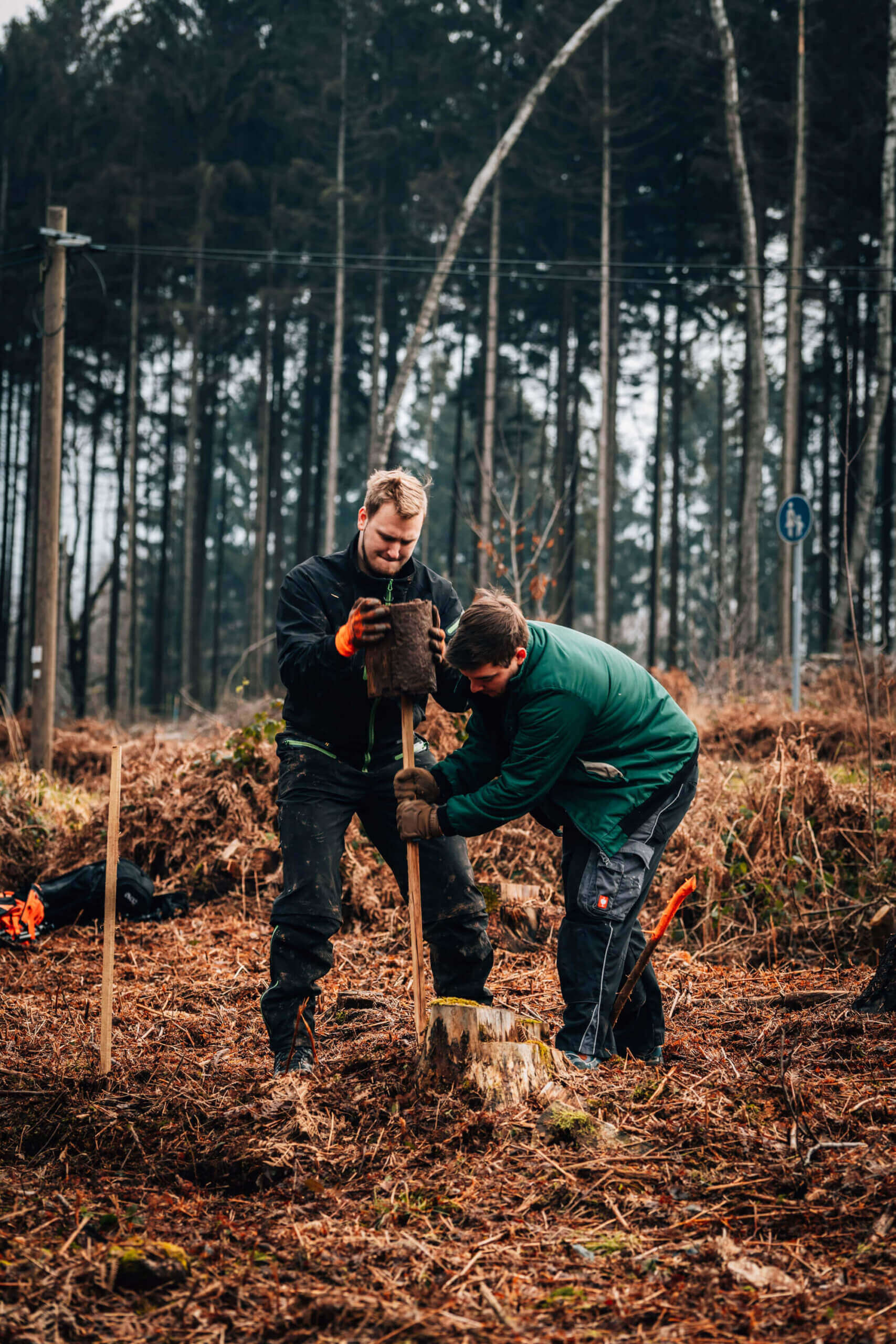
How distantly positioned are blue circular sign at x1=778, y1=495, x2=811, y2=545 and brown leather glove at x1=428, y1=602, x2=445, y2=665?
7.75 meters

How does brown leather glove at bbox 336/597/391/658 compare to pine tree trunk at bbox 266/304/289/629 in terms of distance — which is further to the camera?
pine tree trunk at bbox 266/304/289/629

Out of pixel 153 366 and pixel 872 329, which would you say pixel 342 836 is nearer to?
pixel 872 329

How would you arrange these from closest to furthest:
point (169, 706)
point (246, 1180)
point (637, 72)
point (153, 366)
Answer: point (246, 1180), point (637, 72), point (169, 706), point (153, 366)

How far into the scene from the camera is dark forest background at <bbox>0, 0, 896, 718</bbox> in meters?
19.7

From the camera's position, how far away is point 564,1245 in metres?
2.35

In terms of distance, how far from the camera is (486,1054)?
305 cm

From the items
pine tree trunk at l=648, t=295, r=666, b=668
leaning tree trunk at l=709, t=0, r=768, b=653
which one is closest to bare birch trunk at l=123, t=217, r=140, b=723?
pine tree trunk at l=648, t=295, r=666, b=668

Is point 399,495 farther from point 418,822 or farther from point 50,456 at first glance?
point 50,456

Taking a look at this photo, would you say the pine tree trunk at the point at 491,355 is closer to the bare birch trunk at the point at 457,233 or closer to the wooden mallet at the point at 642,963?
the bare birch trunk at the point at 457,233

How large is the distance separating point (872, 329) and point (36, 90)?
20254mm

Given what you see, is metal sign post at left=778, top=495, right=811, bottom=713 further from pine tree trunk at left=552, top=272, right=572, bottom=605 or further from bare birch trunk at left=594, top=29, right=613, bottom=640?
pine tree trunk at left=552, top=272, right=572, bottom=605

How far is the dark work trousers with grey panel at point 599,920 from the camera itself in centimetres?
349

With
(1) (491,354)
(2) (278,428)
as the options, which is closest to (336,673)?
(1) (491,354)

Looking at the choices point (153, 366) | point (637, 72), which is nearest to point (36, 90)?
point (153, 366)
